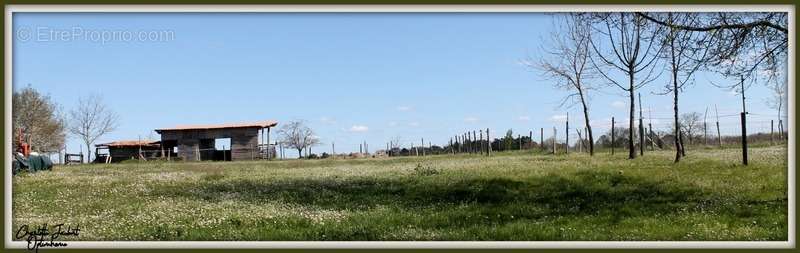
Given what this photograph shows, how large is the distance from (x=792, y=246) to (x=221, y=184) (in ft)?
65.9

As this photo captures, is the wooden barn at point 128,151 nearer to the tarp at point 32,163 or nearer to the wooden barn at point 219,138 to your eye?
the wooden barn at point 219,138

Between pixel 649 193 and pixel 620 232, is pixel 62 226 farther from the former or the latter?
pixel 649 193

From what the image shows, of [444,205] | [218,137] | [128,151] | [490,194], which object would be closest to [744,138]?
[490,194]

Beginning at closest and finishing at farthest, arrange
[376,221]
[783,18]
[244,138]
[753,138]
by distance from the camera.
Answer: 1. [376,221]
2. [783,18]
3. [753,138]
4. [244,138]

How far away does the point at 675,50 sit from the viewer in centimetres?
2025

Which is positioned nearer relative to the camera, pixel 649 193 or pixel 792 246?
pixel 792 246

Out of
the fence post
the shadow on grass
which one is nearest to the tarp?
the shadow on grass

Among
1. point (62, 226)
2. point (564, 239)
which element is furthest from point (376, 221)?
point (62, 226)

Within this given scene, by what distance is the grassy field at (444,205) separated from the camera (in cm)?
1391

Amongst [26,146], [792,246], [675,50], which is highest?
[675,50]

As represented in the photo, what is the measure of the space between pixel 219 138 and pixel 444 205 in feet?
142

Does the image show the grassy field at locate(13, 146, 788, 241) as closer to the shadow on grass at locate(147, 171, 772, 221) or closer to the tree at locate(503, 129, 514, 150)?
the shadow on grass at locate(147, 171, 772, 221)
